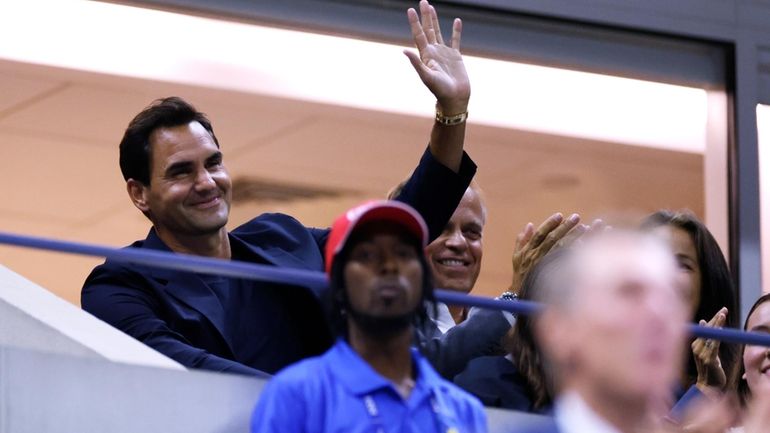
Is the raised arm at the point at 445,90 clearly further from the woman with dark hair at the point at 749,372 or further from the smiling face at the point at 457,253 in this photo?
the woman with dark hair at the point at 749,372

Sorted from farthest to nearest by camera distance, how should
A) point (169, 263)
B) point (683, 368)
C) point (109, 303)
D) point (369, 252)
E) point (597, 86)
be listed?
point (597, 86) < point (683, 368) < point (109, 303) < point (169, 263) < point (369, 252)

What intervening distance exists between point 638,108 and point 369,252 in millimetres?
4306

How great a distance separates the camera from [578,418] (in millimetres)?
2805

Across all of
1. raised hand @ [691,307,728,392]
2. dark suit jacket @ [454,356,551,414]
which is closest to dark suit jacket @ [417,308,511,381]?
dark suit jacket @ [454,356,551,414]

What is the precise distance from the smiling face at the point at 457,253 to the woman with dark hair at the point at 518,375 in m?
0.86

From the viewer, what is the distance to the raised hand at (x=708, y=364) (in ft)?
15.4

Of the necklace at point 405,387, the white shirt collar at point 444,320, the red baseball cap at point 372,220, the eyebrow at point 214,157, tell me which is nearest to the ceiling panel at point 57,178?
the eyebrow at point 214,157

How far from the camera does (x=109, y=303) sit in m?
4.55

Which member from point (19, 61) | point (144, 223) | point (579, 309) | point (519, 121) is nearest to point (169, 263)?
point (579, 309)

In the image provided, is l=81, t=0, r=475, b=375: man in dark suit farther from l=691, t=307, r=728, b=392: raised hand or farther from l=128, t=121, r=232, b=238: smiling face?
l=691, t=307, r=728, b=392: raised hand

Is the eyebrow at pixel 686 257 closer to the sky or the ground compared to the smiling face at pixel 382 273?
closer to the sky

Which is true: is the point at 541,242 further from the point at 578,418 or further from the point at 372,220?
the point at 578,418

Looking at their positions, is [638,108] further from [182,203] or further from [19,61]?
[182,203]

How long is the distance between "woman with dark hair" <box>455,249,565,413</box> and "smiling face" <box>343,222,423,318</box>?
2.22ft
